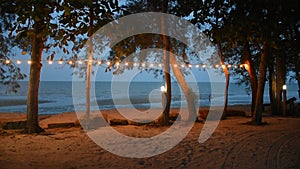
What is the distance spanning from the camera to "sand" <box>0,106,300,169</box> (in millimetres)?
4859

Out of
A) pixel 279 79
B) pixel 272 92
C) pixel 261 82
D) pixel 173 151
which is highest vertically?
pixel 279 79

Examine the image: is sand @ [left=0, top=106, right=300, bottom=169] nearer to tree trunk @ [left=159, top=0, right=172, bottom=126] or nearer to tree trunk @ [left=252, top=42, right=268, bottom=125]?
tree trunk @ [left=252, top=42, right=268, bottom=125]

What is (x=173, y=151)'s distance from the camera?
583 cm

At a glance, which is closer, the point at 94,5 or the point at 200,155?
the point at 200,155

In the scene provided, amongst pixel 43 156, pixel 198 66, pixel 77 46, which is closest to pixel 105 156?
pixel 43 156

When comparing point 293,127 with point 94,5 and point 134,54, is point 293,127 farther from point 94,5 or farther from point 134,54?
point 94,5

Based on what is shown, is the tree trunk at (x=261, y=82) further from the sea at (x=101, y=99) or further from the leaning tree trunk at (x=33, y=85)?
the leaning tree trunk at (x=33, y=85)

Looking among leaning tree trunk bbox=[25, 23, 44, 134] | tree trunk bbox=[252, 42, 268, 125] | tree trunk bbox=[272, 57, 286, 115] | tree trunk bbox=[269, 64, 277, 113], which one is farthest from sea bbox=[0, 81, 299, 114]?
tree trunk bbox=[272, 57, 286, 115]

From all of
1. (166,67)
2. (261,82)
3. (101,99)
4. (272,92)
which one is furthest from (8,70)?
(101,99)

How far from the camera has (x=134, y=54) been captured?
36.4 feet

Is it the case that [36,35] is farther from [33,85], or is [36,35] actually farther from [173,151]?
[173,151]

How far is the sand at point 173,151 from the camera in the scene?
486 cm

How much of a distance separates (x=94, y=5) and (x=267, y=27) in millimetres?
4611

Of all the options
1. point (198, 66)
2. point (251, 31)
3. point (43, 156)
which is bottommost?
point (43, 156)
